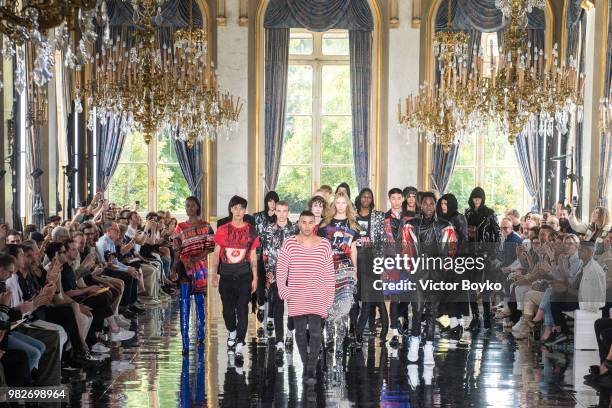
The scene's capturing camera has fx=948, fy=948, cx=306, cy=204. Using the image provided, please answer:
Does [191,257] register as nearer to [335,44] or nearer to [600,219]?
[600,219]

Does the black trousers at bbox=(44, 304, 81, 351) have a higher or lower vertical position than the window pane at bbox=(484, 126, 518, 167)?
lower

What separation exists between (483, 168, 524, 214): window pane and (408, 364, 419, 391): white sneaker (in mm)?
10904

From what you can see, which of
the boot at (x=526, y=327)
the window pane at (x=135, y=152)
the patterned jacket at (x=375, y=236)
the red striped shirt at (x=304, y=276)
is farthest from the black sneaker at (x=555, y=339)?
the window pane at (x=135, y=152)

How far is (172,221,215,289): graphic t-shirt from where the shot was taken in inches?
348

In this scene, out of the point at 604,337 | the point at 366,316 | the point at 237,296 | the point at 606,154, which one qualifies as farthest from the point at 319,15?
the point at 604,337

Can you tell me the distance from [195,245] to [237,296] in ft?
2.22

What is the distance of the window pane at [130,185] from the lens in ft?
61.5

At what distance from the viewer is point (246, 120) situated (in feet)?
59.2

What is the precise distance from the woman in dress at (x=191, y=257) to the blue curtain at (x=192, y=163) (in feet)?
29.8

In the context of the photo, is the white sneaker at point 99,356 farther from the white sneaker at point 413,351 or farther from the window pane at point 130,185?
the window pane at point 130,185

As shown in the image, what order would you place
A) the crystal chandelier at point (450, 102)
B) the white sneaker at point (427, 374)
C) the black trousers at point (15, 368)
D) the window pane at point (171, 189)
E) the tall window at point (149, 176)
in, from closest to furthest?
the black trousers at point (15, 368), the white sneaker at point (427, 374), the crystal chandelier at point (450, 102), the window pane at point (171, 189), the tall window at point (149, 176)

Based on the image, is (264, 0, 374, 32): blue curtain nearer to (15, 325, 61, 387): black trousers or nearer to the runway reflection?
the runway reflection

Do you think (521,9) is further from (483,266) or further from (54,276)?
(54,276)

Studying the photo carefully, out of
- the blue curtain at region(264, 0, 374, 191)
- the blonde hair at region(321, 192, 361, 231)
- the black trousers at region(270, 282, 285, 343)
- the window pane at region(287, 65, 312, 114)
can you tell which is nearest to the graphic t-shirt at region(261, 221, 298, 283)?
the black trousers at region(270, 282, 285, 343)
